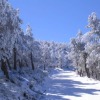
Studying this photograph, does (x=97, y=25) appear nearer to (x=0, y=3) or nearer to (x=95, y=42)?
(x=95, y=42)

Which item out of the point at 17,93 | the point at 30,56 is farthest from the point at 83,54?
the point at 17,93

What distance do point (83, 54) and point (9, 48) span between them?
48442 millimetres

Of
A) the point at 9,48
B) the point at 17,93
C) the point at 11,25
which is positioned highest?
the point at 11,25

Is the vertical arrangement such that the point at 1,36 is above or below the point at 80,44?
below

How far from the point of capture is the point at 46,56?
385 feet

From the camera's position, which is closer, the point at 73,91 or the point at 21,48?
the point at 73,91

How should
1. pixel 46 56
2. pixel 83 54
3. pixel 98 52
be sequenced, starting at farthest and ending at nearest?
1. pixel 46 56
2. pixel 83 54
3. pixel 98 52

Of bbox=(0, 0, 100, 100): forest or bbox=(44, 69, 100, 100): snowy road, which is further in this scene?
bbox=(44, 69, 100, 100): snowy road

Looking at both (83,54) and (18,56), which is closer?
(18,56)

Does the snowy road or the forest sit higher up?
the forest

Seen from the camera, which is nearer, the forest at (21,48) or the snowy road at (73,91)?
the forest at (21,48)

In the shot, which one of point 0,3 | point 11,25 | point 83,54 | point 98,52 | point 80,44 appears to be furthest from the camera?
point 80,44

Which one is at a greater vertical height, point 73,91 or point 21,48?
point 21,48

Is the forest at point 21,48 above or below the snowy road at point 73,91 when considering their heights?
above
